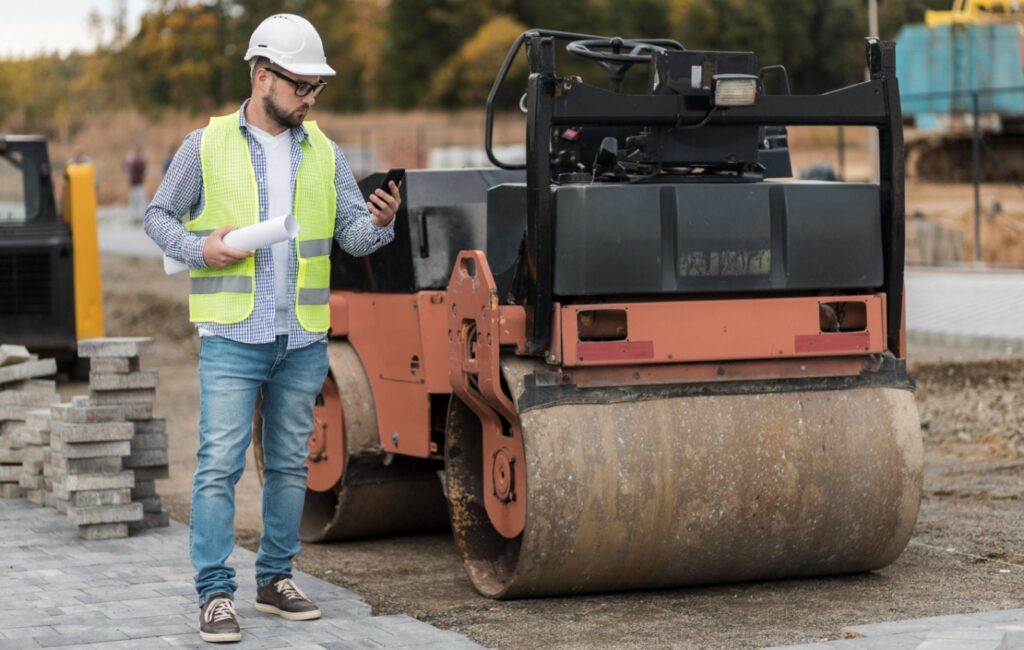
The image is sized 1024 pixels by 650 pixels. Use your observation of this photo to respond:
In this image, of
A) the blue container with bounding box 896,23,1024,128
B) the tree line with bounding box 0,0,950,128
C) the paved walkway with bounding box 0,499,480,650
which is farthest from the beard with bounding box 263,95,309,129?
the tree line with bounding box 0,0,950,128

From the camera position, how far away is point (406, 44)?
73.7 meters

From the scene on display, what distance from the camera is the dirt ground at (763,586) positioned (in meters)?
5.80

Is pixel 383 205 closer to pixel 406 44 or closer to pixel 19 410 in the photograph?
pixel 19 410

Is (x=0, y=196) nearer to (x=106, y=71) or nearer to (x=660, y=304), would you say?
(x=660, y=304)

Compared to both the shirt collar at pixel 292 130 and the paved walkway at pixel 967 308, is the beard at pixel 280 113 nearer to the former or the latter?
the shirt collar at pixel 292 130

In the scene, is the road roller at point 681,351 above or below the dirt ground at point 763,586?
above

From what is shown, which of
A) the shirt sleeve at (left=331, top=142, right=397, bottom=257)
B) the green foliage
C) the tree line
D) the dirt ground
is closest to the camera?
the dirt ground

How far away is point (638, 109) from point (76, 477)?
3084mm

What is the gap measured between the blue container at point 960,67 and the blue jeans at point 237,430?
2619 centimetres

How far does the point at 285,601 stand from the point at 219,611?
378 millimetres

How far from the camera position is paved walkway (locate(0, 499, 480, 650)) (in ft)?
18.0

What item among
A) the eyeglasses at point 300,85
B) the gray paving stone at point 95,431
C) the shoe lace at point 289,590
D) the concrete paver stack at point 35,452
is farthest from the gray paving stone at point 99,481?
the eyeglasses at point 300,85

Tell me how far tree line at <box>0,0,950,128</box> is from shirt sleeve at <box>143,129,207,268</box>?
61868 millimetres

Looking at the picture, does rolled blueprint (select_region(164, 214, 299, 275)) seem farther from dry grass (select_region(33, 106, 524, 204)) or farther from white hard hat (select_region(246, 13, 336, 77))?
dry grass (select_region(33, 106, 524, 204))
